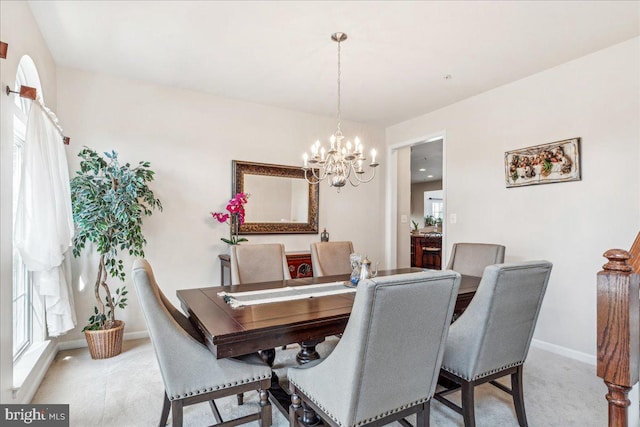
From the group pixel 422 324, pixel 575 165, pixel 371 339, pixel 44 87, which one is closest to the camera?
pixel 371 339

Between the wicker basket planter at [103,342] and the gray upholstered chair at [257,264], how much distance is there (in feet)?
3.86

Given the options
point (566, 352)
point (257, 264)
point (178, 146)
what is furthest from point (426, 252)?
point (178, 146)

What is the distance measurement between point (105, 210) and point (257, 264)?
4.34 feet

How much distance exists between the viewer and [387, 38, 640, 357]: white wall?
8.80ft

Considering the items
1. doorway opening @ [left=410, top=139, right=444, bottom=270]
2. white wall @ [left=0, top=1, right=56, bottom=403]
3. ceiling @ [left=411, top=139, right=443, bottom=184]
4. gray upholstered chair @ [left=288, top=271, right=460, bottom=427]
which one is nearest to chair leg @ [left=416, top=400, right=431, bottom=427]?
gray upholstered chair @ [left=288, top=271, right=460, bottom=427]

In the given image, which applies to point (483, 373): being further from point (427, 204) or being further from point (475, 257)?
point (427, 204)

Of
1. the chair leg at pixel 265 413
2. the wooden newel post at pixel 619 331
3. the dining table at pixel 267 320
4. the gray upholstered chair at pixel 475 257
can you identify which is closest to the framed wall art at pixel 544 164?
the gray upholstered chair at pixel 475 257

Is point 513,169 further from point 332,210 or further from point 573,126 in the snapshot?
point 332,210

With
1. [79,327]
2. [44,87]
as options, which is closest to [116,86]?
[44,87]

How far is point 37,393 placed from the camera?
2.27m

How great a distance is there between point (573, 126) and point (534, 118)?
0.36 meters

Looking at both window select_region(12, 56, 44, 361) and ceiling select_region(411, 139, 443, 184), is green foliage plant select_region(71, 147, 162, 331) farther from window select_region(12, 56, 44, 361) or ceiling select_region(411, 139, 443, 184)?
ceiling select_region(411, 139, 443, 184)

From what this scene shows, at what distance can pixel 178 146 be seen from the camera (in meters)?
3.62

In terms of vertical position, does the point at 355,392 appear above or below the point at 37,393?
above
